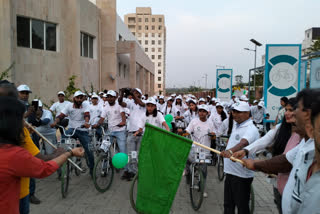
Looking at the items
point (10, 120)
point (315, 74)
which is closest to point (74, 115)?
point (10, 120)

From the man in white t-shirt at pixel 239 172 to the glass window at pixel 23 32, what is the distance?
1555cm

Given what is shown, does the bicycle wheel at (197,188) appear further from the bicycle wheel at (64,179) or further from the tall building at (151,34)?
the tall building at (151,34)

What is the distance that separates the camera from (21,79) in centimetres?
1573

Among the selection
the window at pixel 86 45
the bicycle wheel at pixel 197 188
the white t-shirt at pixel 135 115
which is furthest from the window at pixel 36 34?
the bicycle wheel at pixel 197 188

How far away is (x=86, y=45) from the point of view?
23.6 m

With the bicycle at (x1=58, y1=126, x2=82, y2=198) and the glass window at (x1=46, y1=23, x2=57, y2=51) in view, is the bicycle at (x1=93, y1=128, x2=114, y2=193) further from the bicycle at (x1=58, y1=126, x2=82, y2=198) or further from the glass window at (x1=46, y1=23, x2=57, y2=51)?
the glass window at (x1=46, y1=23, x2=57, y2=51)

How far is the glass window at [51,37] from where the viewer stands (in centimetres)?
1777

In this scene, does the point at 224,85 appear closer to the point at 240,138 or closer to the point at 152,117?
the point at 152,117

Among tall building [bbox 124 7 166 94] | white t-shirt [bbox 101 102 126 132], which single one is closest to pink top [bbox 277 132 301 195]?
white t-shirt [bbox 101 102 126 132]

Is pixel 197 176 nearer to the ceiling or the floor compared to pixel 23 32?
nearer to the floor

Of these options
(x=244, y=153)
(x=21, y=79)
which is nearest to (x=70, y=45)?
(x=21, y=79)

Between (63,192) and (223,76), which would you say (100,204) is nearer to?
(63,192)

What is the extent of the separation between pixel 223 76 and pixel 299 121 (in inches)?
578

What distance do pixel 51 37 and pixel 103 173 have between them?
1484 centimetres
